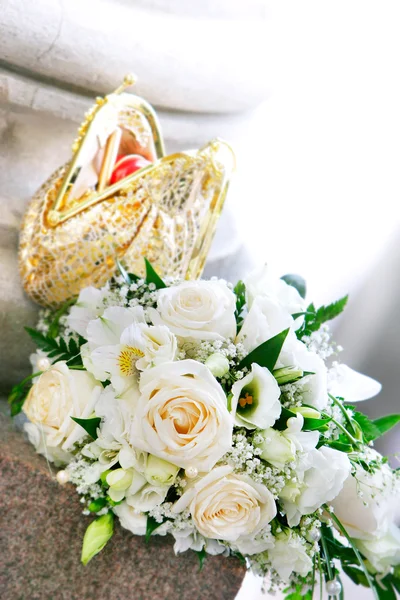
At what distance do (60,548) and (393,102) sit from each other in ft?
3.64

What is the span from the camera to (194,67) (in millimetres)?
1032

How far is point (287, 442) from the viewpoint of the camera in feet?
1.81

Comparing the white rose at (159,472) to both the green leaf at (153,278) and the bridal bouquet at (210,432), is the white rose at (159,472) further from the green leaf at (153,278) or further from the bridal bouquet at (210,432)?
the green leaf at (153,278)

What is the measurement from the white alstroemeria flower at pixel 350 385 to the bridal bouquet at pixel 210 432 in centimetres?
5

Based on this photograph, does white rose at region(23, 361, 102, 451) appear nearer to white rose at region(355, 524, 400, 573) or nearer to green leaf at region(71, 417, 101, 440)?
green leaf at region(71, 417, 101, 440)

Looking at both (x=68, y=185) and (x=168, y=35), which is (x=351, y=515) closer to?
(x=68, y=185)

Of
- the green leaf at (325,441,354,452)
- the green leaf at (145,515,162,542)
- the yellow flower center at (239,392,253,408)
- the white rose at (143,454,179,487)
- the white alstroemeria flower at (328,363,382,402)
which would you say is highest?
the yellow flower center at (239,392,253,408)

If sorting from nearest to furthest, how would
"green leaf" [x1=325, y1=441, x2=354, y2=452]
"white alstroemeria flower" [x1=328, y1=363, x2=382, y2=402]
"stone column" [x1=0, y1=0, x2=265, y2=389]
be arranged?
"green leaf" [x1=325, y1=441, x2=354, y2=452] → "white alstroemeria flower" [x1=328, y1=363, x2=382, y2=402] → "stone column" [x1=0, y1=0, x2=265, y2=389]

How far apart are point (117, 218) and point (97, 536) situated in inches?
16.6

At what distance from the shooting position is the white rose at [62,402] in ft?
2.00

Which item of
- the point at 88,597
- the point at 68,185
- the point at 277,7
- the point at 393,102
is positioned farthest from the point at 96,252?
the point at 393,102

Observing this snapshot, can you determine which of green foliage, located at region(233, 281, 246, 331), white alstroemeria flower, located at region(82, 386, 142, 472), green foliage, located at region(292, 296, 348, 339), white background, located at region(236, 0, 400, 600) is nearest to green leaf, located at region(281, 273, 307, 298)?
green foliage, located at region(292, 296, 348, 339)

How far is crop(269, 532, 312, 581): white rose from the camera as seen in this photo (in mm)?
589

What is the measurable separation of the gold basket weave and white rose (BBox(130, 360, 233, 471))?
311mm
